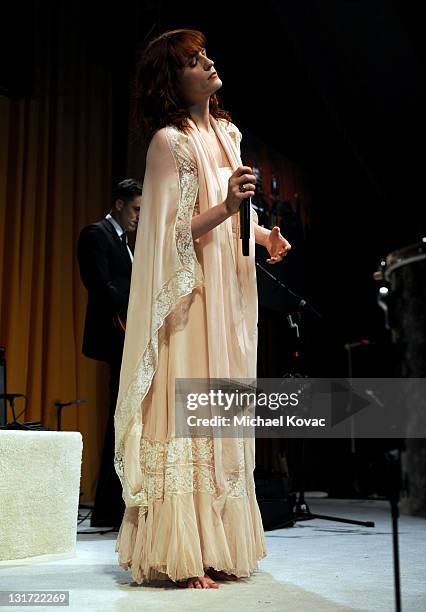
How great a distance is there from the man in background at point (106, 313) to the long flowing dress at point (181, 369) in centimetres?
130

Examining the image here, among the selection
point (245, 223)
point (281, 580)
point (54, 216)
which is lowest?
point (281, 580)

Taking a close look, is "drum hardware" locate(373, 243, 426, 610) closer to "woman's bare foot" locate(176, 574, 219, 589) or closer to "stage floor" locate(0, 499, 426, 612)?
"stage floor" locate(0, 499, 426, 612)

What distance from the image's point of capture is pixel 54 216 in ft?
17.4

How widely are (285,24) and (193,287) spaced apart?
429 cm

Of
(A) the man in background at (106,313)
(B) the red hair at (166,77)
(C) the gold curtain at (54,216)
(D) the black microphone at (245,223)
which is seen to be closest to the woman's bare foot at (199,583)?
(D) the black microphone at (245,223)

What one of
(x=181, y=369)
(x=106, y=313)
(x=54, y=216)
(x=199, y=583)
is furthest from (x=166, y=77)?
(x=54, y=216)

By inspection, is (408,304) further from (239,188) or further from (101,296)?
(101,296)

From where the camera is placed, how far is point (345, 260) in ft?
23.2

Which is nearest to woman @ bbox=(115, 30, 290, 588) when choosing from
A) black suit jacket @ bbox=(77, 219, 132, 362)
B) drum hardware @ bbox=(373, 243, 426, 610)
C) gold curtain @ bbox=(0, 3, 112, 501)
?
drum hardware @ bbox=(373, 243, 426, 610)

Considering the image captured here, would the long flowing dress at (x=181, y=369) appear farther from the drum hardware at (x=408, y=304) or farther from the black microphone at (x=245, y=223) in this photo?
the drum hardware at (x=408, y=304)

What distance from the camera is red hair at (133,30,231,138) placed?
211 centimetres

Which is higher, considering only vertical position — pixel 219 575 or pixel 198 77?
pixel 198 77

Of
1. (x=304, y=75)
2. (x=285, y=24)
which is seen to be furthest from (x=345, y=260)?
(x=285, y=24)

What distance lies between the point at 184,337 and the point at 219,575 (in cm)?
62
